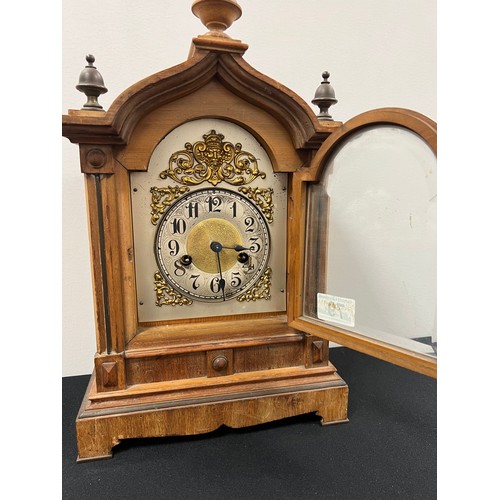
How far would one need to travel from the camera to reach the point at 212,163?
105 centimetres

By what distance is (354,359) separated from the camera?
1.59 meters

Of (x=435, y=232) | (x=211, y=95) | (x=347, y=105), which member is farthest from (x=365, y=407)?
(x=347, y=105)

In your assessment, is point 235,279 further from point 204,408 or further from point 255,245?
point 204,408

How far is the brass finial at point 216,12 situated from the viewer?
0.93 meters

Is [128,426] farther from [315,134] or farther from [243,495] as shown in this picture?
[315,134]

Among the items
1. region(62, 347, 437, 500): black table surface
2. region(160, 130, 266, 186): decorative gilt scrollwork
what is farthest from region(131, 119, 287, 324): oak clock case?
region(62, 347, 437, 500): black table surface

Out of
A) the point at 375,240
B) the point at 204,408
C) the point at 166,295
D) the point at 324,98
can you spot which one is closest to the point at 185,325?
the point at 166,295

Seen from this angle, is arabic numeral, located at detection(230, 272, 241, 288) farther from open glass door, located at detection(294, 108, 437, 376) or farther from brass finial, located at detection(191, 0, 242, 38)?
brass finial, located at detection(191, 0, 242, 38)

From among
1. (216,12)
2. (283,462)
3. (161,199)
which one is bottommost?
(283,462)

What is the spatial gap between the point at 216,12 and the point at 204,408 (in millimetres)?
1039

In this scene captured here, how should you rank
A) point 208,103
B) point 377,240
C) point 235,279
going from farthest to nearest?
point 235,279, point 208,103, point 377,240

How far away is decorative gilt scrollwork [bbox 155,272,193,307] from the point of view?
3.48 ft

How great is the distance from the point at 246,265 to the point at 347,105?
897 millimetres

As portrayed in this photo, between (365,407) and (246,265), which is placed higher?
(246,265)
